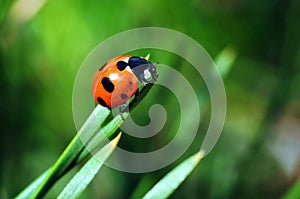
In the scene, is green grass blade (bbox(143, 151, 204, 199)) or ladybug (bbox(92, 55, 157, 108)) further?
ladybug (bbox(92, 55, 157, 108))

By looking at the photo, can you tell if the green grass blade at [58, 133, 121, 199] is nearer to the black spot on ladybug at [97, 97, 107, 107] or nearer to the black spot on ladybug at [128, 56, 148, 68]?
the black spot on ladybug at [97, 97, 107, 107]

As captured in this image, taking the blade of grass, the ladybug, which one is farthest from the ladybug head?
the blade of grass

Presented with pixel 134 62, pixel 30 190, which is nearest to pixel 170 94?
pixel 134 62

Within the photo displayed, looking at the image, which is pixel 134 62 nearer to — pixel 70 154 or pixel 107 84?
pixel 107 84

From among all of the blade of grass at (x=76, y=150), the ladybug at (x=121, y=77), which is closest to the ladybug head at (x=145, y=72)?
the ladybug at (x=121, y=77)

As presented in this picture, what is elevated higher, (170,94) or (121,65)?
(121,65)

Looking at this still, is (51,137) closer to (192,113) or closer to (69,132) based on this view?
(69,132)
